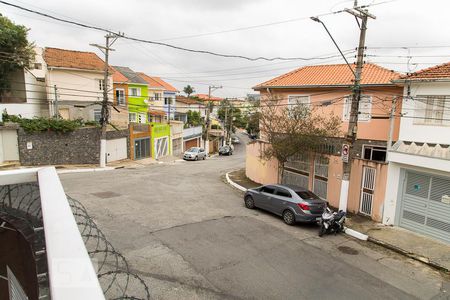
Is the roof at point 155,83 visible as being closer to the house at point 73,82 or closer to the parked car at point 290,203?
the house at point 73,82

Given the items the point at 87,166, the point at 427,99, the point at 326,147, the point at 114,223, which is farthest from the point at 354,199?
the point at 87,166

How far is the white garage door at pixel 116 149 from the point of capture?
98.1 ft

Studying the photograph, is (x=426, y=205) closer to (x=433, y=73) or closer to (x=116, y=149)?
(x=433, y=73)

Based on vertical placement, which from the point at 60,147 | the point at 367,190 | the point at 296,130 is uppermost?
the point at 296,130

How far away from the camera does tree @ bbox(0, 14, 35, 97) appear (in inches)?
1120

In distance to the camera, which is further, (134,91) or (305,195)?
(134,91)

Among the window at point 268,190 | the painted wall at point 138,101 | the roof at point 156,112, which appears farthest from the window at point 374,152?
the roof at point 156,112

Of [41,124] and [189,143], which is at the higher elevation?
[41,124]

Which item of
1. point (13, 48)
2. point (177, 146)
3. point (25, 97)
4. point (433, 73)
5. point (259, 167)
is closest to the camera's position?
point (433, 73)

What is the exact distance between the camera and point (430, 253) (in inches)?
451

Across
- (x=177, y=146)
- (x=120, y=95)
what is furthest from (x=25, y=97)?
(x=177, y=146)

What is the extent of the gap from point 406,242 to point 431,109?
560 centimetres

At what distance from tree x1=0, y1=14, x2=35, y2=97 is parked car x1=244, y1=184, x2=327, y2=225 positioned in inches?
990

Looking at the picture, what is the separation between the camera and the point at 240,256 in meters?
10.3
